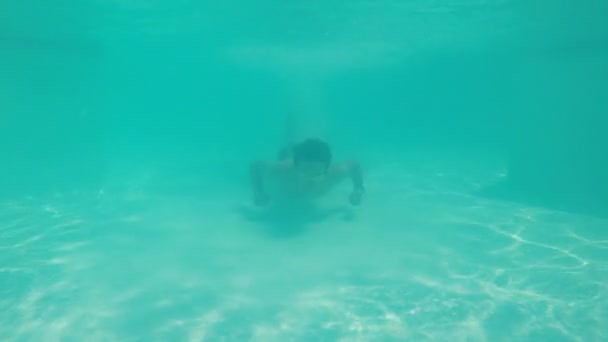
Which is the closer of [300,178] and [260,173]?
[300,178]

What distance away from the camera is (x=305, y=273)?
7.36 metres

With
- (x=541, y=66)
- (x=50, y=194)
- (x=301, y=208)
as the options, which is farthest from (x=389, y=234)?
(x=541, y=66)

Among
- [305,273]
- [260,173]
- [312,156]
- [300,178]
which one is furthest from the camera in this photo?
[260,173]

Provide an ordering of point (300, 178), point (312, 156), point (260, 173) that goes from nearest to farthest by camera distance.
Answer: point (312, 156) < point (300, 178) < point (260, 173)

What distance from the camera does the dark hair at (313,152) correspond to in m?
6.92

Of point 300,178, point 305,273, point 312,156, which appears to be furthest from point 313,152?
point 305,273

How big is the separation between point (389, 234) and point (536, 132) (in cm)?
1395

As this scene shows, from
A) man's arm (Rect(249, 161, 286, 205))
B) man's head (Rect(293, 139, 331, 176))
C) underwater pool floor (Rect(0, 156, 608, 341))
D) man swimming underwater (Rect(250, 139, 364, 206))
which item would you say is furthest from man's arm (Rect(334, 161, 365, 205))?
man's head (Rect(293, 139, 331, 176))

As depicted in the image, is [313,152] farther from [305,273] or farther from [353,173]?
[353,173]

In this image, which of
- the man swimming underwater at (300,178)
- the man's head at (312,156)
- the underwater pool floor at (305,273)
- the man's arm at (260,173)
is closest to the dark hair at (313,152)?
the man's head at (312,156)

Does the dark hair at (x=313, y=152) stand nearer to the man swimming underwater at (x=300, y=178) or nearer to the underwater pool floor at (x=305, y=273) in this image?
the man swimming underwater at (x=300, y=178)

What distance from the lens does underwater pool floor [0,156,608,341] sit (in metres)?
5.65

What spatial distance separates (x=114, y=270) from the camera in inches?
301

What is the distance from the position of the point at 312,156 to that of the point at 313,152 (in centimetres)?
8
